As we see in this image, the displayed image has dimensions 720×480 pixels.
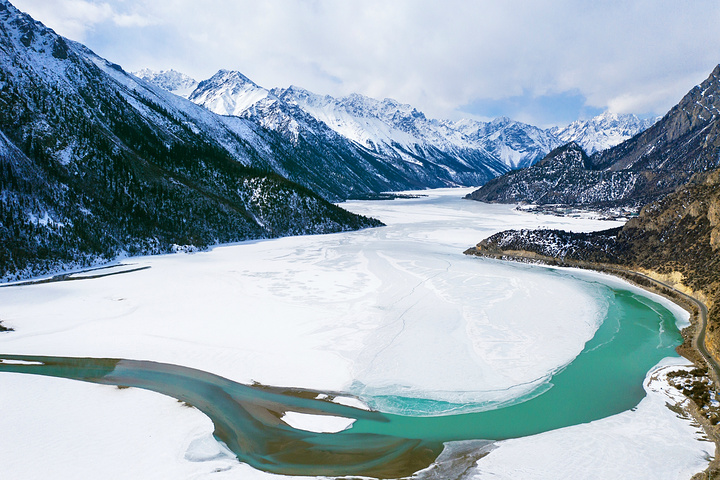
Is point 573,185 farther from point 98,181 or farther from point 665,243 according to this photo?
point 98,181

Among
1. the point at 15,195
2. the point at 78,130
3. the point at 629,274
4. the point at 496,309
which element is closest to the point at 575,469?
the point at 496,309

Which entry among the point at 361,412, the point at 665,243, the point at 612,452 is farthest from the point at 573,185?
the point at 361,412

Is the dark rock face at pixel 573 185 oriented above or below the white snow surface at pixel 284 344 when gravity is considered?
above

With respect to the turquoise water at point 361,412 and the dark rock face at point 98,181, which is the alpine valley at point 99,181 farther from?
the turquoise water at point 361,412

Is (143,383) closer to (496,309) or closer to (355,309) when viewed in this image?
(355,309)

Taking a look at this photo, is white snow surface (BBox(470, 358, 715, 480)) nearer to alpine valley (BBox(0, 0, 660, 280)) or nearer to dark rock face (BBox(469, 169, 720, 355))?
dark rock face (BBox(469, 169, 720, 355))

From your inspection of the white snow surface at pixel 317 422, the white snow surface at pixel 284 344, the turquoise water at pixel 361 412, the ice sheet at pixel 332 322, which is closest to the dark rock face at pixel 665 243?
the white snow surface at pixel 284 344

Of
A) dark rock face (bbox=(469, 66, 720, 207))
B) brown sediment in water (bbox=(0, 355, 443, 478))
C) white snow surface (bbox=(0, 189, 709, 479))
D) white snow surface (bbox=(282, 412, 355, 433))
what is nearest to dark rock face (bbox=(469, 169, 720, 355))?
white snow surface (bbox=(0, 189, 709, 479))
